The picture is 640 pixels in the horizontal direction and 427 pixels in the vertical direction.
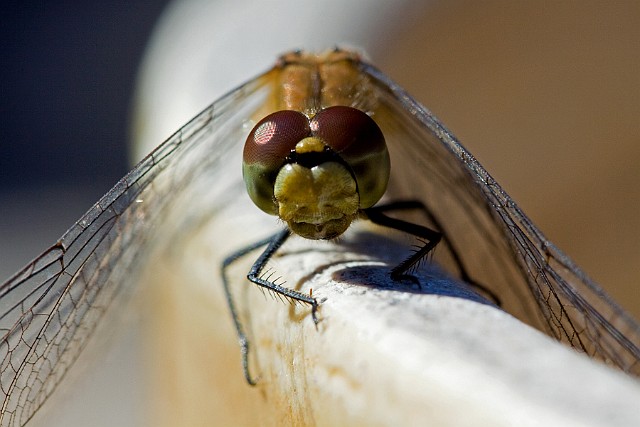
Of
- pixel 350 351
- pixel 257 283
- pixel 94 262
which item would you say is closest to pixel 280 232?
pixel 257 283

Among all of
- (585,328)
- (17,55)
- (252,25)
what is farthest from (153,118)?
(17,55)

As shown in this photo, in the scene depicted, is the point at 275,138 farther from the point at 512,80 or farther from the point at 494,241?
the point at 512,80

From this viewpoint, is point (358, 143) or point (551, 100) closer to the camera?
point (358, 143)

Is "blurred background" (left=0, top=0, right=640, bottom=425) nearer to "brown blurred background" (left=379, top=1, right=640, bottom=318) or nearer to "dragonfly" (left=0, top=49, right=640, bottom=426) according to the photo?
"brown blurred background" (left=379, top=1, right=640, bottom=318)

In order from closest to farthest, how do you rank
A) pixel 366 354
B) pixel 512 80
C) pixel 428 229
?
pixel 366 354
pixel 428 229
pixel 512 80

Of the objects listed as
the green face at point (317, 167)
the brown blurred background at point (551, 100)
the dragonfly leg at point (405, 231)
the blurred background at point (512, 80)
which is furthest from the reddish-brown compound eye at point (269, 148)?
the brown blurred background at point (551, 100)

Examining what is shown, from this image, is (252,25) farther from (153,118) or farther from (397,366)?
(397,366)
